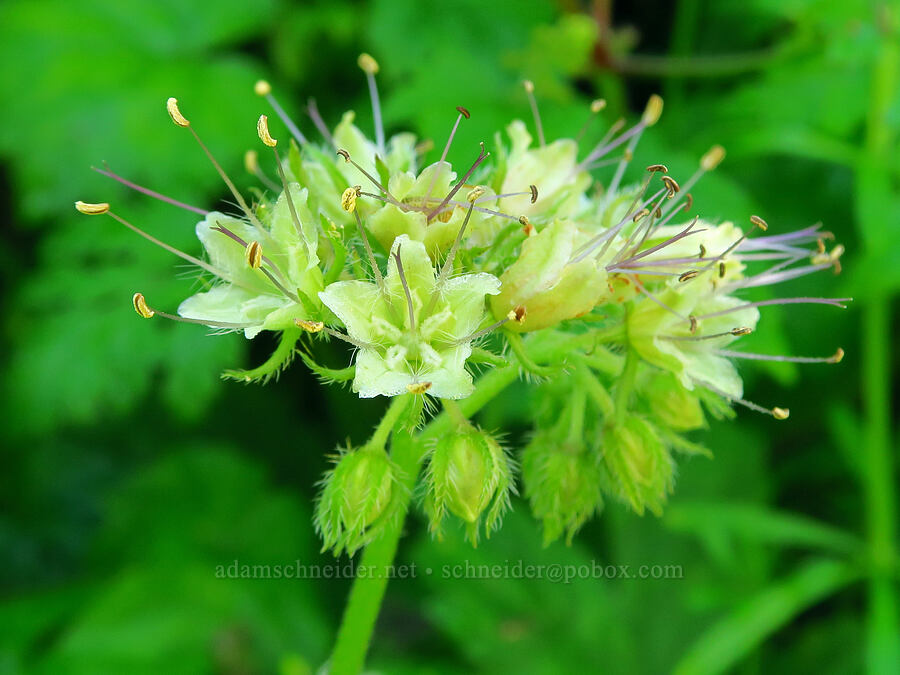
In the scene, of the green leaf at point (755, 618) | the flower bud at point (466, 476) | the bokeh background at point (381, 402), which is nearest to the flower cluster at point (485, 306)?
the flower bud at point (466, 476)

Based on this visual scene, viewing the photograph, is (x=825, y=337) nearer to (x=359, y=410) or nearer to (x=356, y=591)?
(x=359, y=410)

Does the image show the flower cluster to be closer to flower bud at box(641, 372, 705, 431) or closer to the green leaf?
flower bud at box(641, 372, 705, 431)

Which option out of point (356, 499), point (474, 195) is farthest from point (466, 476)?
point (474, 195)

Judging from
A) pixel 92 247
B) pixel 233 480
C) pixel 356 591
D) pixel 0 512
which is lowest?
pixel 0 512

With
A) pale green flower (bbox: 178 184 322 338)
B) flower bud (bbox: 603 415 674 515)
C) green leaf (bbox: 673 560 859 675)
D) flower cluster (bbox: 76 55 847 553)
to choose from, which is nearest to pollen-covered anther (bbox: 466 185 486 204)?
flower cluster (bbox: 76 55 847 553)

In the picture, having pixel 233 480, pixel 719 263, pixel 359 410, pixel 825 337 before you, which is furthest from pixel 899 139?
pixel 233 480

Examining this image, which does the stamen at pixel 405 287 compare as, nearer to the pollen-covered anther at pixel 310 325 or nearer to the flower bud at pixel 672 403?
the pollen-covered anther at pixel 310 325
